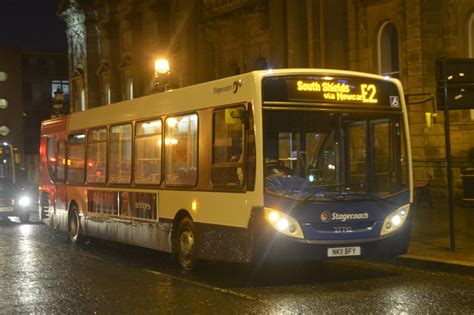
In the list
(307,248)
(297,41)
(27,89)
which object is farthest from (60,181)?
(27,89)

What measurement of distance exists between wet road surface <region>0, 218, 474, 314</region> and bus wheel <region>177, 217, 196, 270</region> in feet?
0.75

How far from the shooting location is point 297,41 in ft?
88.0

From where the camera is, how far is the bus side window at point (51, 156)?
61.2ft

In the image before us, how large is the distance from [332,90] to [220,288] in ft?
10.7

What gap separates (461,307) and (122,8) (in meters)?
35.2

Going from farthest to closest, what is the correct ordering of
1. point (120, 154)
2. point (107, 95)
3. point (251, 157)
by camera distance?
point (107, 95)
point (120, 154)
point (251, 157)

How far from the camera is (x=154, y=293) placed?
1002 cm

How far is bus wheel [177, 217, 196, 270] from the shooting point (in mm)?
11987

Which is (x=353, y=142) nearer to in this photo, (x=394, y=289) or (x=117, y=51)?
(x=394, y=289)

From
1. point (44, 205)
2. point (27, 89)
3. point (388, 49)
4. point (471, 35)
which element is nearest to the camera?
point (44, 205)

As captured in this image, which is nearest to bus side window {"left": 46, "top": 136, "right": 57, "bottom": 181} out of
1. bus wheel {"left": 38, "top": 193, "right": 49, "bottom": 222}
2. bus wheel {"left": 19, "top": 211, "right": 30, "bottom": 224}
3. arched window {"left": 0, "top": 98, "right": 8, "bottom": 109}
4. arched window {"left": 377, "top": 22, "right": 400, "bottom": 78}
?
bus wheel {"left": 38, "top": 193, "right": 49, "bottom": 222}

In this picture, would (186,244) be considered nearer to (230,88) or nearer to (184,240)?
(184,240)

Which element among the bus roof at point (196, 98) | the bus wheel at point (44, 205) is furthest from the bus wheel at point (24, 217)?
the bus roof at point (196, 98)

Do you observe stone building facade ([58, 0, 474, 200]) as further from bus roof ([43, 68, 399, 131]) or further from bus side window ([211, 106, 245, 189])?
bus side window ([211, 106, 245, 189])
